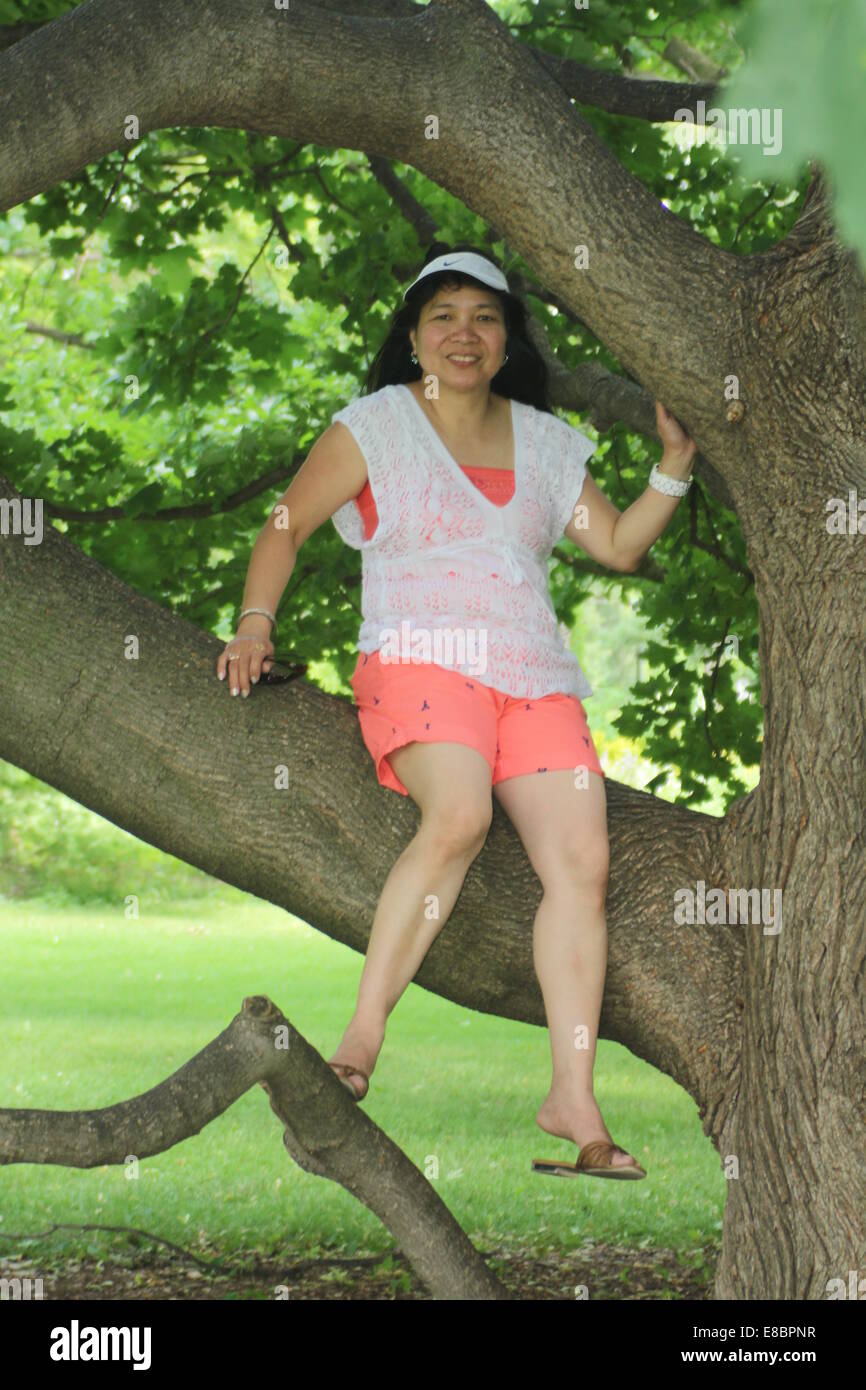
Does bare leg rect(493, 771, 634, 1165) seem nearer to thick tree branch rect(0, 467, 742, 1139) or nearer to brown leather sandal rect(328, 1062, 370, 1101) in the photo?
thick tree branch rect(0, 467, 742, 1139)

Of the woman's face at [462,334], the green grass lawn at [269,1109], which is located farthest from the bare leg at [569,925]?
the green grass lawn at [269,1109]

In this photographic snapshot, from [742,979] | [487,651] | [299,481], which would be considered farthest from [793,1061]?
[299,481]

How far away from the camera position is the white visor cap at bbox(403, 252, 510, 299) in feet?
12.5

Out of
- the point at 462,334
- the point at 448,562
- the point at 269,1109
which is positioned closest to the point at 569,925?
the point at 448,562

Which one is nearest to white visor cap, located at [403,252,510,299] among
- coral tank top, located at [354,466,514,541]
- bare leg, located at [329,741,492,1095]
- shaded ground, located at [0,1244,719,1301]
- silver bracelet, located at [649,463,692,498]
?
coral tank top, located at [354,466,514,541]

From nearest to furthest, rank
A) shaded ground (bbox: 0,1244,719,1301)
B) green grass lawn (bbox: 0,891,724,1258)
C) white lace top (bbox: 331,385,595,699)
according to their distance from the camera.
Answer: white lace top (bbox: 331,385,595,699) → shaded ground (bbox: 0,1244,719,1301) → green grass lawn (bbox: 0,891,724,1258)

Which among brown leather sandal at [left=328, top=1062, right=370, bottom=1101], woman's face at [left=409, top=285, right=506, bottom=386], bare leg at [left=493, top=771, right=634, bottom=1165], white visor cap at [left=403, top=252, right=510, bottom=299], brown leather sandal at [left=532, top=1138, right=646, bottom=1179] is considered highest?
white visor cap at [left=403, top=252, right=510, bottom=299]

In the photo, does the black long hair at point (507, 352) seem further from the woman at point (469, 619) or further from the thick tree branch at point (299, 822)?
the thick tree branch at point (299, 822)

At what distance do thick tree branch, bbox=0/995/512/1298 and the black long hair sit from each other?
1.81 meters

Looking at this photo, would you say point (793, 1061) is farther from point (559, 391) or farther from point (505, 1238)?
point (505, 1238)

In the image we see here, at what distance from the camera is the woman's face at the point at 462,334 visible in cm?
379

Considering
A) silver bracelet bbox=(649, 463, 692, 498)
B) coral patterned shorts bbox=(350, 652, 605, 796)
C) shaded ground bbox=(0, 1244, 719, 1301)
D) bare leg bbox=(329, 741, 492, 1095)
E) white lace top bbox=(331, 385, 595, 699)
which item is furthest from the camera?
shaded ground bbox=(0, 1244, 719, 1301)

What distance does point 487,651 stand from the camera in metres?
3.52

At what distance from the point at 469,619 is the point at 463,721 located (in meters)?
0.30
